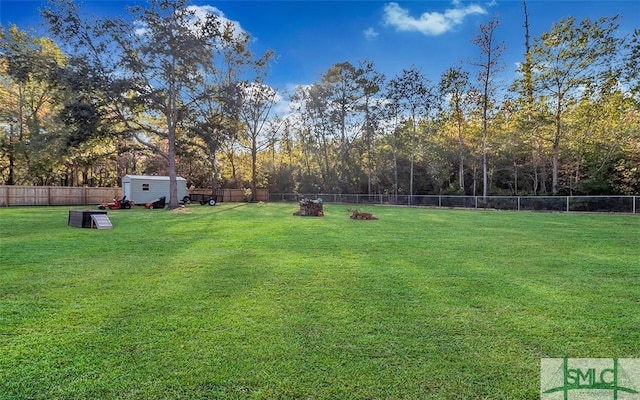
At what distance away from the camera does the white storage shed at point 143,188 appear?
68.3 ft

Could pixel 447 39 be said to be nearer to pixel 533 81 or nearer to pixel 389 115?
pixel 533 81

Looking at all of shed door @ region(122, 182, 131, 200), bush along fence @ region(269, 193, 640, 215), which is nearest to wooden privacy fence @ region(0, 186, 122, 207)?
shed door @ region(122, 182, 131, 200)

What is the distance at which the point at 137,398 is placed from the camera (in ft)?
5.43

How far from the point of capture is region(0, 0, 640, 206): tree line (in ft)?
51.7

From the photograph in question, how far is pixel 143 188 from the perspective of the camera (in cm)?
2133

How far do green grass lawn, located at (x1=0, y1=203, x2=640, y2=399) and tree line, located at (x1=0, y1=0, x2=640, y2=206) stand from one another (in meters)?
13.9

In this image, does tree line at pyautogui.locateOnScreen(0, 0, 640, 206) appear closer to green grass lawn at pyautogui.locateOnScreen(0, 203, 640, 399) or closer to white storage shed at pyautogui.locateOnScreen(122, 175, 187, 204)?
white storage shed at pyautogui.locateOnScreen(122, 175, 187, 204)

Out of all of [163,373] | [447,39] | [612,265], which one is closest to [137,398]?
[163,373]

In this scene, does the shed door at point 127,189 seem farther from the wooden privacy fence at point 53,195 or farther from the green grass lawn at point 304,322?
the green grass lawn at point 304,322

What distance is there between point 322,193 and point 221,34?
13.5 metres

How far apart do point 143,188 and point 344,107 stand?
619 inches

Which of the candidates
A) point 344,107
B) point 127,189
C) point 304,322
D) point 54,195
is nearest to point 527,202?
point 344,107

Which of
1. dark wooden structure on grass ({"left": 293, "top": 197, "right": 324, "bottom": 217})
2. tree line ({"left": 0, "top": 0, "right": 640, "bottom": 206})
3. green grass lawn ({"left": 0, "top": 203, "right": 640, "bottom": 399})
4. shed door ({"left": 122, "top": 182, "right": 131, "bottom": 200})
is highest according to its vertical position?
tree line ({"left": 0, "top": 0, "right": 640, "bottom": 206})

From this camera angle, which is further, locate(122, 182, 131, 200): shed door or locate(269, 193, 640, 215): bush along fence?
locate(122, 182, 131, 200): shed door
